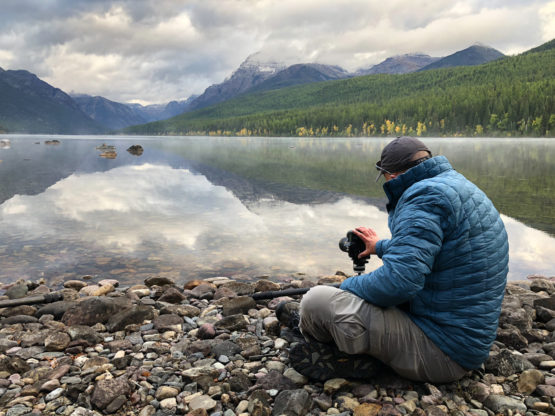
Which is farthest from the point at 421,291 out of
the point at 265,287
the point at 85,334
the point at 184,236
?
the point at 184,236

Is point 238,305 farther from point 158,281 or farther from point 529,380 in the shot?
point 529,380

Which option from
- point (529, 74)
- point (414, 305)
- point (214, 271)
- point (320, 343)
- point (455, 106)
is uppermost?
point (529, 74)

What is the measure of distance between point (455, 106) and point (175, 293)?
129 meters

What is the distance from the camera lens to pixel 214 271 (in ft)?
27.6

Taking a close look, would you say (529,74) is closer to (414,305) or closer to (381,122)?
(381,122)

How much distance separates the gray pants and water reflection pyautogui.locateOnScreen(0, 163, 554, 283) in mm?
4489

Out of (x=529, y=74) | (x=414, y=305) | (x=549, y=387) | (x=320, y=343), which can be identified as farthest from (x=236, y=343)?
(x=529, y=74)

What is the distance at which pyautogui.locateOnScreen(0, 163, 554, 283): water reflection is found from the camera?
8.59 metres

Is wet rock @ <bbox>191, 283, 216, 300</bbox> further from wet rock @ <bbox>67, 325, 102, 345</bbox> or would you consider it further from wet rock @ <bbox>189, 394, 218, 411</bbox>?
wet rock @ <bbox>189, 394, 218, 411</bbox>

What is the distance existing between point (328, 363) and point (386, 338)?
2.32 ft

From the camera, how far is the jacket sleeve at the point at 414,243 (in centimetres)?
314

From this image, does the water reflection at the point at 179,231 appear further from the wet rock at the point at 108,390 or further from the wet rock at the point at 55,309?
the wet rock at the point at 108,390

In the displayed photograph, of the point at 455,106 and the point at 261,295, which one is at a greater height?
the point at 455,106

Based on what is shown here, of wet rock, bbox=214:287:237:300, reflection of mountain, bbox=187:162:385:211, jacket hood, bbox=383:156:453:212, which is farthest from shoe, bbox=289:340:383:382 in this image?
reflection of mountain, bbox=187:162:385:211
